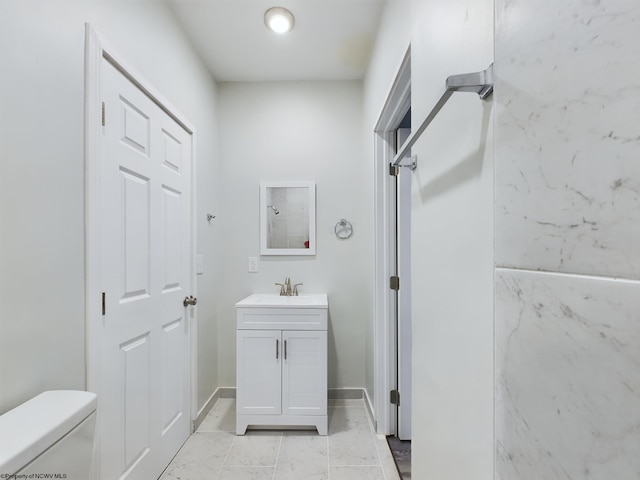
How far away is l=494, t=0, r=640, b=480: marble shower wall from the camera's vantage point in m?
0.27

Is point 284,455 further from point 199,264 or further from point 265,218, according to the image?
point 265,218

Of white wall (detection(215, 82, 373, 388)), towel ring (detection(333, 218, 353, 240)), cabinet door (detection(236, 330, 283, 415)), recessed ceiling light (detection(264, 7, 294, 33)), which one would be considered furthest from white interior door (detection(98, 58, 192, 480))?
towel ring (detection(333, 218, 353, 240))

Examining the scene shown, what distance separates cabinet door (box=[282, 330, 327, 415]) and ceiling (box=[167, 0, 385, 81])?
1.96 m

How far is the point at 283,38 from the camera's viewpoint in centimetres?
212

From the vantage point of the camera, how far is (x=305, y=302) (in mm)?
2270

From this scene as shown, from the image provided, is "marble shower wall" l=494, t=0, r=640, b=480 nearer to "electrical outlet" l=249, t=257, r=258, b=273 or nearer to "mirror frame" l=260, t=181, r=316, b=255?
"mirror frame" l=260, t=181, r=316, b=255

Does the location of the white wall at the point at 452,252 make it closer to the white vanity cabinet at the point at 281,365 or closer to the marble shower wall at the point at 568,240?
the marble shower wall at the point at 568,240

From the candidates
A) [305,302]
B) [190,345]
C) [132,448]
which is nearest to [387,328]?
[305,302]

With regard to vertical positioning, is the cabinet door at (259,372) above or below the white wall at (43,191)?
below

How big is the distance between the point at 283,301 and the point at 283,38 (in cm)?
181

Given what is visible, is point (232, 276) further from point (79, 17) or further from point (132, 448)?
point (79, 17)

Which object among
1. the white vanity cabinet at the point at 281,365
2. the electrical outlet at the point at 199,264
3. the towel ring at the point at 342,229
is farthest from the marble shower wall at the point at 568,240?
the towel ring at the point at 342,229

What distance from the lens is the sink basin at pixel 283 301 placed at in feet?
6.93

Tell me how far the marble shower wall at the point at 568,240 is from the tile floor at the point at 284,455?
1.59 metres
